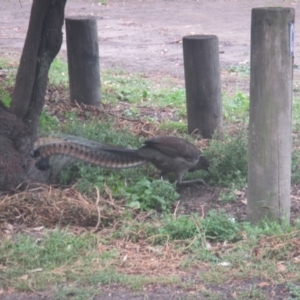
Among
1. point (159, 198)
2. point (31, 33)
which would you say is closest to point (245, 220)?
point (159, 198)

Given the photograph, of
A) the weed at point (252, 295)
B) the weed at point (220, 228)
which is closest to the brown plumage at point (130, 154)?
the weed at point (220, 228)

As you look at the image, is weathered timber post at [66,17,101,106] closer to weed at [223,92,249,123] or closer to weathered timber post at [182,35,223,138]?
weathered timber post at [182,35,223,138]

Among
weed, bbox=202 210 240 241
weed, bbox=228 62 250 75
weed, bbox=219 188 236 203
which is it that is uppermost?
weed, bbox=228 62 250 75

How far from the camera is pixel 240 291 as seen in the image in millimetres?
4590

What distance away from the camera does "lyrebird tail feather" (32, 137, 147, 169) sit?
21.4 ft

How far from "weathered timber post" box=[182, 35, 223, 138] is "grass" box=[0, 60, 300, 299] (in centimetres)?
84

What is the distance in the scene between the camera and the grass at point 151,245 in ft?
15.6

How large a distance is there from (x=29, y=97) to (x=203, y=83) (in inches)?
94.4

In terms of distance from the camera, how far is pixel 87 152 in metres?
6.61

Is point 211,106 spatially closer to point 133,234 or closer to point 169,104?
point 169,104

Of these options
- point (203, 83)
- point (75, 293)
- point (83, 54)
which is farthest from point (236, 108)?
point (75, 293)

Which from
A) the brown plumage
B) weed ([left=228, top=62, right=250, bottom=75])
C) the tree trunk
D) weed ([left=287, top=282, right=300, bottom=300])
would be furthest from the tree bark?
weed ([left=228, top=62, right=250, bottom=75])

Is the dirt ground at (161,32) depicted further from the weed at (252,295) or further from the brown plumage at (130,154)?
the weed at (252,295)

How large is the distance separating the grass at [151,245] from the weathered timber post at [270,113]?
0.72ft
